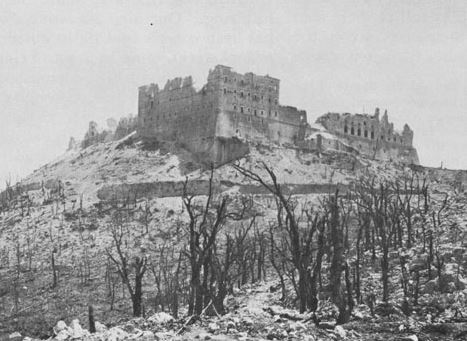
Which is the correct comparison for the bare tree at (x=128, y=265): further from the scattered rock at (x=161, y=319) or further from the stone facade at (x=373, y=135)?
the stone facade at (x=373, y=135)

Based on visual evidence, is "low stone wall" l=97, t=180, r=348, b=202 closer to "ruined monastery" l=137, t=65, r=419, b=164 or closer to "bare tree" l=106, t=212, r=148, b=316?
"ruined monastery" l=137, t=65, r=419, b=164

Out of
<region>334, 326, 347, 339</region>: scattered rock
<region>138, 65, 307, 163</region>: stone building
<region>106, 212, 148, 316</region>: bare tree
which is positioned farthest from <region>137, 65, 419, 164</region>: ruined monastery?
<region>334, 326, 347, 339</region>: scattered rock

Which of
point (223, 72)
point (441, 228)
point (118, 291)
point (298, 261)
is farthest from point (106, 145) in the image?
point (298, 261)

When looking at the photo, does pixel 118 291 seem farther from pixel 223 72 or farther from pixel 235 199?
pixel 223 72

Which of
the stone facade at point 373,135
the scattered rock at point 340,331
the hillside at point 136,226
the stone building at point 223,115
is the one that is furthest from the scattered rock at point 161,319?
the stone facade at point 373,135

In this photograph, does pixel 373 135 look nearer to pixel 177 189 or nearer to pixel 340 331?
pixel 177 189

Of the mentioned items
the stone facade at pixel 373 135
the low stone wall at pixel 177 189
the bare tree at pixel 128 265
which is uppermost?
the stone facade at pixel 373 135
